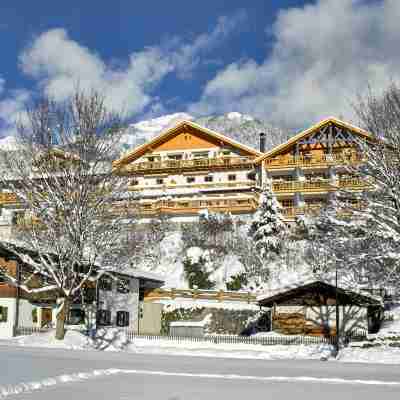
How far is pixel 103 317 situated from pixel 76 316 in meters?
1.85

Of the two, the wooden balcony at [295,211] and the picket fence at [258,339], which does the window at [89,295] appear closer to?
the picket fence at [258,339]

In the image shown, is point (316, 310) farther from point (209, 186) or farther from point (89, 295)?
point (209, 186)

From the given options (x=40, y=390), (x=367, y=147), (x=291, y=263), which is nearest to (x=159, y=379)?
(x=40, y=390)

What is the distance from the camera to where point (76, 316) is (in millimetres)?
39500

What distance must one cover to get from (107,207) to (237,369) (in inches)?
537

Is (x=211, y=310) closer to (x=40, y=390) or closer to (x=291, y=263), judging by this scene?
(x=291, y=263)

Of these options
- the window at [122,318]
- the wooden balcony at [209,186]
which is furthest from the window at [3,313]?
the wooden balcony at [209,186]

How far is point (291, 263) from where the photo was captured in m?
46.1

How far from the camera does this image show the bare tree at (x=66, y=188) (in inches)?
1126

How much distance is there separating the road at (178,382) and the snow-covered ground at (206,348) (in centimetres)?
798

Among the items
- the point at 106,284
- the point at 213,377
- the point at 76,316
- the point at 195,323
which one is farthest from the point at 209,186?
the point at 213,377

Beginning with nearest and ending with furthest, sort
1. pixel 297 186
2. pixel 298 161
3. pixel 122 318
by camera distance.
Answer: pixel 122 318 < pixel 297 186 < pixel 298 161

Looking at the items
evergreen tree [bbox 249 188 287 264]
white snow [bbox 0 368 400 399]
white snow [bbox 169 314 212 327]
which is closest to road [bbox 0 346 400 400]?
Result: white snow [bbox 0 368 400 399]

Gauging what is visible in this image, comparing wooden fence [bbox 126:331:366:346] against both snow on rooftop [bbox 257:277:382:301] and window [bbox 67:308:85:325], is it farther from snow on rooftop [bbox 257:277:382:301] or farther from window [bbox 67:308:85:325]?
window [bbox 67:308:85:325]
